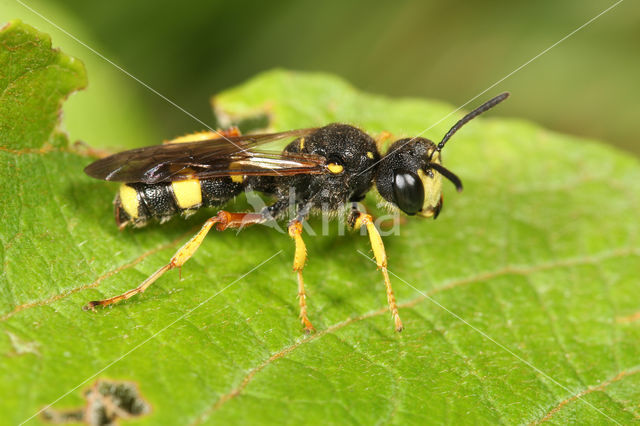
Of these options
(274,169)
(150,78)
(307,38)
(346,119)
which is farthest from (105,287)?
(307,38)

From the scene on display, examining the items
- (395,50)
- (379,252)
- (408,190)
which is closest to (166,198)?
(379,252)

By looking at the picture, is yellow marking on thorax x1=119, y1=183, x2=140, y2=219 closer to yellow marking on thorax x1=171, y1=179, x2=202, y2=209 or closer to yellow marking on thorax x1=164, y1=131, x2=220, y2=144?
yellow marking on thorax x1=171, y1=179, x2=202, y2=209

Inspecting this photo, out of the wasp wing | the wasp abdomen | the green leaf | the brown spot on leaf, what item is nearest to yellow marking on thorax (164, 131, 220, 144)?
the wasp wing

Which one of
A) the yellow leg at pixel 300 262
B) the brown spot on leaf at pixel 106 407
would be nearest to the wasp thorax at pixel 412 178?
the yellow leg at pixel 300 262

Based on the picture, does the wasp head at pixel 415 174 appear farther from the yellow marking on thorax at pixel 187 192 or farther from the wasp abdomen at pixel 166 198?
the yellow marking on thorax at pixel 187 192

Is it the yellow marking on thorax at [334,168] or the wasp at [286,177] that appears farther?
the yellow marking on thorax at [334,168]
